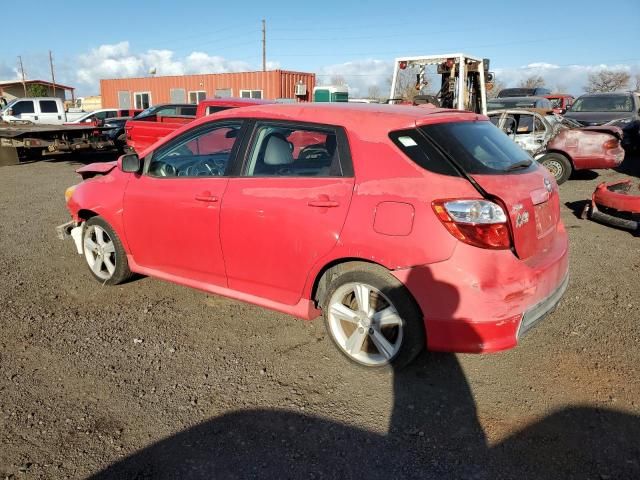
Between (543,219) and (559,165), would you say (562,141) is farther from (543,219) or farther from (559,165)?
(543,219)

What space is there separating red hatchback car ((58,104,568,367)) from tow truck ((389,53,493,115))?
30.7 ft

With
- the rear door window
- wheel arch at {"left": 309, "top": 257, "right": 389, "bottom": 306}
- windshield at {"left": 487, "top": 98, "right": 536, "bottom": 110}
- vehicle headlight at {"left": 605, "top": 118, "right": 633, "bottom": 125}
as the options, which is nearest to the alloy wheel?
wheel arch at {"left": 309, "top": 257, "right": 389, "bottom": 306}

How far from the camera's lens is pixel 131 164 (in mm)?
4117

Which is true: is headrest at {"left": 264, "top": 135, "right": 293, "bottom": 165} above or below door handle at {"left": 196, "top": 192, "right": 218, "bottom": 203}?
above

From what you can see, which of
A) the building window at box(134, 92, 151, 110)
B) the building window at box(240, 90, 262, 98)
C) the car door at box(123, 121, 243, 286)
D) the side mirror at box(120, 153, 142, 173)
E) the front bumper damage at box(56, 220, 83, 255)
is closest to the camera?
the car door at box(123, 121, 243, 286)

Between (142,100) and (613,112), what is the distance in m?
30.2

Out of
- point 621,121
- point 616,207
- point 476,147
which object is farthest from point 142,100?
point 476,147

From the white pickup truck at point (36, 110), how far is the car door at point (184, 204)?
17551 millimetres

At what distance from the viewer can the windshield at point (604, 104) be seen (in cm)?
1485

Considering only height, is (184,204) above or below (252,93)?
below

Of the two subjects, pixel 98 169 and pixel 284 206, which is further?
pixel 98 169

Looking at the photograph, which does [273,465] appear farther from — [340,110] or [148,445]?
[340,110]

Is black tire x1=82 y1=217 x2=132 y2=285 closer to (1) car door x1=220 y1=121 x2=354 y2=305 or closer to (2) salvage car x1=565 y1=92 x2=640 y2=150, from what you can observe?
(1) car door x1=220 y1=121 x2=354 y2=305

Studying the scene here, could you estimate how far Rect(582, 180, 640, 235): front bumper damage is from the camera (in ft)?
21.3
